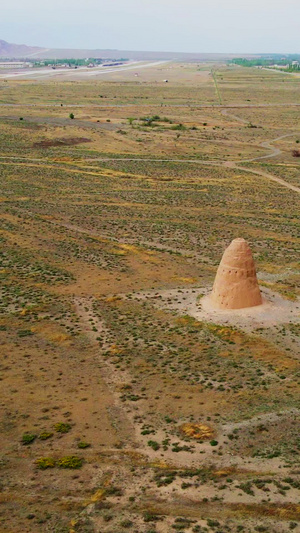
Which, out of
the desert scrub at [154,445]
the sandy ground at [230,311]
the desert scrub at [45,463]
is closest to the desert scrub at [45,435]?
the desert scrub at [45,463]

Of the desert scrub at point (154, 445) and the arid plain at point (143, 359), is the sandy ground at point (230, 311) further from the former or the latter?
the desert scrub at point (154, 445)

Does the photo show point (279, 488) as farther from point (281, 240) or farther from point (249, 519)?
point (281, 240)

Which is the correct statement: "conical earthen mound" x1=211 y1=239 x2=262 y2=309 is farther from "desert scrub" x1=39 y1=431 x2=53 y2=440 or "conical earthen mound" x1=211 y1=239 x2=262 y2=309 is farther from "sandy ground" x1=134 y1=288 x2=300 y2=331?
"desert scrub" x1=39 y1=431 x2=53 y2=440

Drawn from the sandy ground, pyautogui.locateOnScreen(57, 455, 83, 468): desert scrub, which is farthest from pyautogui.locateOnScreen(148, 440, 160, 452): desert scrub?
the sandy ground

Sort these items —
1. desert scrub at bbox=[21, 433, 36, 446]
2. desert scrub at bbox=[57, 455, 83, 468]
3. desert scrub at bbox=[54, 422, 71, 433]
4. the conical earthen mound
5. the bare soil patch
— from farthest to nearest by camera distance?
the bare soil patch
the conical earthen mound
desert scrub at bbox=[54, 422, 71, 433]
desert scrub at bbox=[21, 433, 36, 446]
desert scrub at bbox=[57, 455, 83, 468]

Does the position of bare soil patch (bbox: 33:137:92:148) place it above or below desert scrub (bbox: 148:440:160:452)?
above
